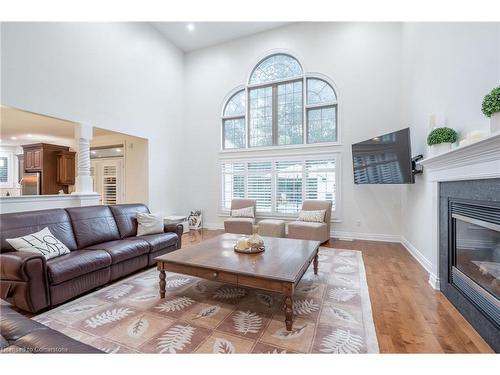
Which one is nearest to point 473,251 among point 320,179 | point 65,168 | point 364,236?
point 364,236

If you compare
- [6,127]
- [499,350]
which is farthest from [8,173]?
[499,350]

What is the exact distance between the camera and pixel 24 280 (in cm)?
206

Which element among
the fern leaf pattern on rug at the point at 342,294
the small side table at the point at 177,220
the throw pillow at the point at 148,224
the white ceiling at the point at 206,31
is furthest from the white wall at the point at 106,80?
the fern leaf pattern on rug at the point at 342,294

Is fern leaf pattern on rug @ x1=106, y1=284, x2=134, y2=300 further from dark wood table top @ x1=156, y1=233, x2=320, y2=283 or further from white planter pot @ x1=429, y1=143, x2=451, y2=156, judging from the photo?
white planter pot @ x1=429, y1=143, x2=451, y2=156

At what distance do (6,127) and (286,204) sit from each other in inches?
289

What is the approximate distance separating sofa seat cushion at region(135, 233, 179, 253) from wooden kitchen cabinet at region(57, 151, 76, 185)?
5.04 metres

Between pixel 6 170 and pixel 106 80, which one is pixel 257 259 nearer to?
pixel 106 80

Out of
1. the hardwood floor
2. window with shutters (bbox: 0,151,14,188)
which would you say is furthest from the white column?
window with shutters (bbox: 0,151,14,188)

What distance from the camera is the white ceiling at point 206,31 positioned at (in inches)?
230

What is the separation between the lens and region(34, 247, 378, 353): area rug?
1730 millimetres

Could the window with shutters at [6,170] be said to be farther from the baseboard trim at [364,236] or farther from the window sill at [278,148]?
the baseboard trim at [364,236]

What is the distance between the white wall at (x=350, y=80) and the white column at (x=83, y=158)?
2952 millimetres
